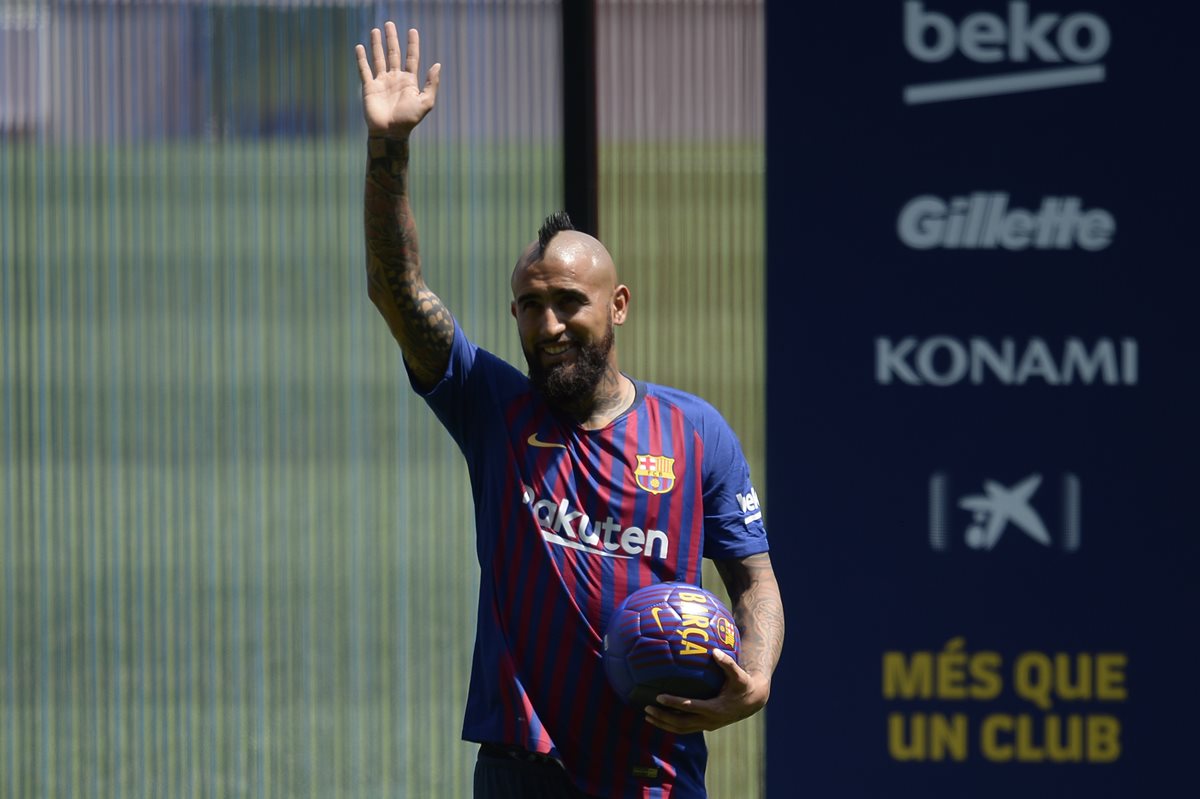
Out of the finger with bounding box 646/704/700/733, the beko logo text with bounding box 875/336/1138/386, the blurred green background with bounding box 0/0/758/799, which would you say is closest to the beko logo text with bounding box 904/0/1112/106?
the blurred green background with bounding box 0/0/758/799

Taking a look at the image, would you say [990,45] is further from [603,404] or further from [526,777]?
[526,777]

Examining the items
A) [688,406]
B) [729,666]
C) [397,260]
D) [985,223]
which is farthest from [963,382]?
[397,260]

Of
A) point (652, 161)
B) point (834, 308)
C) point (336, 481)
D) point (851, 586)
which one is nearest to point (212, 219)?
point (336, 481)

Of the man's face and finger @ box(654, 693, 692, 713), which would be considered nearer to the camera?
finger @ box(654, 693, 692, 713)

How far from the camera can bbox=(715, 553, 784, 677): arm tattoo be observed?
10.4 feet

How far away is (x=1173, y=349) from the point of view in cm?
482

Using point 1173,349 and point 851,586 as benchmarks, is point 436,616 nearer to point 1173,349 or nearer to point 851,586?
point 851,586

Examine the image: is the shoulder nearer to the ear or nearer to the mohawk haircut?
the ear

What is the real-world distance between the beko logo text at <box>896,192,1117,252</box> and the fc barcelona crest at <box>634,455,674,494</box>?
1.89 meters

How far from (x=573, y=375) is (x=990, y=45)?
2288mm

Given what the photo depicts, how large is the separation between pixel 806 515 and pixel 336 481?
1.46 meters

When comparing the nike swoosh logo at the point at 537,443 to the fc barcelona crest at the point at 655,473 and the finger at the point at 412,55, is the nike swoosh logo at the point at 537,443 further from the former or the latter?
the finger at the point at 412,55

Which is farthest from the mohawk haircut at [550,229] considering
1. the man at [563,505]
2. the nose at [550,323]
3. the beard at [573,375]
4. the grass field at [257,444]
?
the grass field at [257,444]

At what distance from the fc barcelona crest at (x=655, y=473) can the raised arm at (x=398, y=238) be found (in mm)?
450
